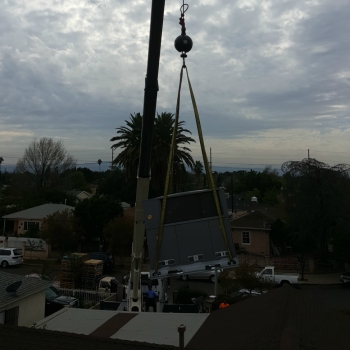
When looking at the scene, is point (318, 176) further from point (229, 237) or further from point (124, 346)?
point (124, 346)

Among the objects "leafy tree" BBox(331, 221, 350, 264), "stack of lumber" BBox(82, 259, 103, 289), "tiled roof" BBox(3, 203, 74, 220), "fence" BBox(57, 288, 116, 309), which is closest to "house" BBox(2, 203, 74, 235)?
"tiled roof" BBox(3, 203, 74, 220)

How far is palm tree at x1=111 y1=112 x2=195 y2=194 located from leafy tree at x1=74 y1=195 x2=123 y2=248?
7.08 meters

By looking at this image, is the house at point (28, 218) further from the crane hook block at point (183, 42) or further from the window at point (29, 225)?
the crane hook block at point (183, 42)

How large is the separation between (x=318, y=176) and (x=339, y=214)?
10.4 ft

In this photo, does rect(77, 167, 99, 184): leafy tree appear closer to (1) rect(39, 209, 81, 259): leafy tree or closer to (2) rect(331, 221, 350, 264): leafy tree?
(1) rect(39, 209, 81, 259): leafy tree

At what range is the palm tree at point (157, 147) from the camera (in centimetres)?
2506

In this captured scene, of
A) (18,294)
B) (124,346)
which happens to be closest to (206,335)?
(124,346)

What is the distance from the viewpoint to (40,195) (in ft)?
151

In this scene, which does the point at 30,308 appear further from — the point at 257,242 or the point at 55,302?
the point at 257,242

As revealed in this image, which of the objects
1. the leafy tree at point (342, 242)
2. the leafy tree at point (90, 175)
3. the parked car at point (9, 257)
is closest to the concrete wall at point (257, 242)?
the leafy tree at point (342, 242)

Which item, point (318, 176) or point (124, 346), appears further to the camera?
point (318, 176)

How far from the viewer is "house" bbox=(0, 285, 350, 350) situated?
6.01 m

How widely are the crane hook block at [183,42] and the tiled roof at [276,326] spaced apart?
6.21m

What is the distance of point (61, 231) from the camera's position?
29703mm
